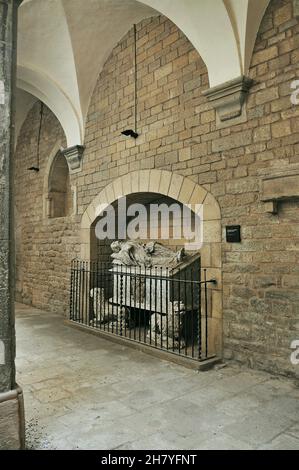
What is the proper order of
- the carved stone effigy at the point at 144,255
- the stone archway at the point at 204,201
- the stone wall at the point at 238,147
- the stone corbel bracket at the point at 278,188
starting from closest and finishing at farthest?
the stone corbel bracket at the point at 278,188 < the stone wall at the point at 238,147 < the stone archway at the point at 204,201 < the carved stone effigy at the point at 144,255

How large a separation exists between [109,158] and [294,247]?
11.2ft

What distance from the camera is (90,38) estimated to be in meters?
5.41

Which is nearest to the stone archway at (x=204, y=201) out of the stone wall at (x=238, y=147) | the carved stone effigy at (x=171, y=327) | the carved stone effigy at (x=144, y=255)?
the stone wall at (x=238, y=147)

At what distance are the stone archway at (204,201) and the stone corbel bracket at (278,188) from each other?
2.03 ft

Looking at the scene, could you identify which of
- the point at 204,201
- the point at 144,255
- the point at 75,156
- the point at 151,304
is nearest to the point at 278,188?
the point at 204,201

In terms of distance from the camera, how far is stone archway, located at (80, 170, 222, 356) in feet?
12.6

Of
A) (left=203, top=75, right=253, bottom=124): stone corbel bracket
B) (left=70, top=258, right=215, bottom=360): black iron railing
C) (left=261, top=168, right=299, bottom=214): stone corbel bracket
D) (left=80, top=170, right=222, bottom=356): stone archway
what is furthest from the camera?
(left=70, top=258, right=215, bottom=360): black iron railing

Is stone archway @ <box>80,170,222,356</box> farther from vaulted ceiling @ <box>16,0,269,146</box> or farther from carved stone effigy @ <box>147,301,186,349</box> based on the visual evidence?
vaulted ceiling @ <box>16,0,269,146</box>

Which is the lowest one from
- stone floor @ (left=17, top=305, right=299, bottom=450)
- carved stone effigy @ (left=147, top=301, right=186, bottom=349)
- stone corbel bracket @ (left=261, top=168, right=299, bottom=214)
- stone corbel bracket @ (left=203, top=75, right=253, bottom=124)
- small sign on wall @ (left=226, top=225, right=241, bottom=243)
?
stone floor @ (left=17, top=305, right=299, bottom=450)

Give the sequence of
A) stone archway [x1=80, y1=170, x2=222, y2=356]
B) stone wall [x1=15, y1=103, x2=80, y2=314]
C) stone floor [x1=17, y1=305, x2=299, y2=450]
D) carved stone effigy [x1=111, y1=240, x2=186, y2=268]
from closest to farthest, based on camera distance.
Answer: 1. stone floor [x1=17, y1=305, x2=299, y2=450]
2. stone archway [x1=80, y1=170, x2=222, y2=356]
3. carved stone effigy [x1=111, y1=240, x2=186, y2=268]
4. stone wall [x1=15, y1=103, x2=80, y2=314]

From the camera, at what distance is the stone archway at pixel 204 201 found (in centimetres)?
385

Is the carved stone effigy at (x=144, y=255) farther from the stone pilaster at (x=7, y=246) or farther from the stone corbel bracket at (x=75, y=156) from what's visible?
the stone pilaster at (x=7, y=246)

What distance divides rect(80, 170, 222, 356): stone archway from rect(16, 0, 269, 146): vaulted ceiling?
1.22 meters

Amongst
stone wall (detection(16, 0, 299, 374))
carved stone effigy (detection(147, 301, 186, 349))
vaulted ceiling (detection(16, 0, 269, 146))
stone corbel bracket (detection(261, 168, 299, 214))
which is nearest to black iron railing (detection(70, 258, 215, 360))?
carved stone effigy (detection(147, 301, 186, 349))
